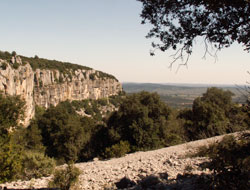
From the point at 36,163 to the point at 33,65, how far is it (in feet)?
231

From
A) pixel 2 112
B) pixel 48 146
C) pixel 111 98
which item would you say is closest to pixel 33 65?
pixel 111 98

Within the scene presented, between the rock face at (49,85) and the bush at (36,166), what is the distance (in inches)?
571

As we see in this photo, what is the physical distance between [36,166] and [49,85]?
66.3 meters

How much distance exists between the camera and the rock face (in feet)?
150

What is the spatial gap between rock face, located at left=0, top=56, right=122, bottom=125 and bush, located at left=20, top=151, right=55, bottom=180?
47.6ft

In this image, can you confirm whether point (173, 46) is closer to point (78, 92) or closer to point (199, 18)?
point (199, 18)

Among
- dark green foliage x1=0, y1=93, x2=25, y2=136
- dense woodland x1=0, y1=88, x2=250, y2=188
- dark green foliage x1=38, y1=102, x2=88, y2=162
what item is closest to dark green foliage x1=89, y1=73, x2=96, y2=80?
dense woodland x1=0, y1=88, x2=250, y2=188

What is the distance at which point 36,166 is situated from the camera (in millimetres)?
11477

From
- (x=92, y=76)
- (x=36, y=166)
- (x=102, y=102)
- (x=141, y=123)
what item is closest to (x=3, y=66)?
(x=141, y=123)

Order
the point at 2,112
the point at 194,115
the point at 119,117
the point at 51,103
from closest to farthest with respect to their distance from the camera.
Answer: the point at 2,112 → the point at 119,117 → the point at 194,115 → the point at 51,103

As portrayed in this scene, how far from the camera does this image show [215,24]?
19.7 feet

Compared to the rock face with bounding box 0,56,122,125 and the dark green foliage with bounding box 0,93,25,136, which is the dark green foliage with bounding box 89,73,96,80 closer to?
the rock face with bounding box 0,56,122,125

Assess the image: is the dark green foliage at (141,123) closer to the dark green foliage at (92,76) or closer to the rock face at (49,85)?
the rock face at (49,85)

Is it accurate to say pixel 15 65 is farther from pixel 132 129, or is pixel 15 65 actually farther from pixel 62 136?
pixel 132 129
